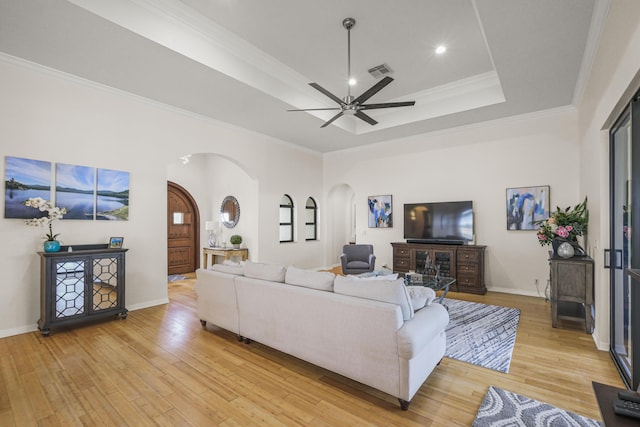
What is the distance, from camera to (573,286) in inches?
142

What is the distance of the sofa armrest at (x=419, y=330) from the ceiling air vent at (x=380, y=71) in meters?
3.46

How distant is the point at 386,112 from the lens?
6086 mm

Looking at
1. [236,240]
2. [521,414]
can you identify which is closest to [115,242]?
[236,240]

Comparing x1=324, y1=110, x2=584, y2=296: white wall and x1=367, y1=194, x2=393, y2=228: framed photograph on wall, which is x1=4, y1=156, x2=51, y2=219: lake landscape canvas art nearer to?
x1=367, y1=194, x2=393, y2=228: framed photograph on wall

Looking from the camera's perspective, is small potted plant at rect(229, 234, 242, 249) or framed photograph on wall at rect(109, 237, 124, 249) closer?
framed photograph on wall at rect(109, 237, 124, 249)

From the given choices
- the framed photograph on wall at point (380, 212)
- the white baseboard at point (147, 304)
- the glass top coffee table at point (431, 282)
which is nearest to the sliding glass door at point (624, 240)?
the glass top coffee table at point (431, 282)

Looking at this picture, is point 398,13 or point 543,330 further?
point 543,330

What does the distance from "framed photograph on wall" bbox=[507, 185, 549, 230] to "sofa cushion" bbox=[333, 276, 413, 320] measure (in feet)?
13.5

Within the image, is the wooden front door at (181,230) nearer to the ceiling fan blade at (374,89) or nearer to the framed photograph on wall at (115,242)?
the framed photograph on wall at (115,242)

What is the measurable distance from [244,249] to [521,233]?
18.6 feet

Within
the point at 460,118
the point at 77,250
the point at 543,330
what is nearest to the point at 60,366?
the point at 77,250

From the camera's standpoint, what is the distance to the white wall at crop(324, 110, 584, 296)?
5.07m

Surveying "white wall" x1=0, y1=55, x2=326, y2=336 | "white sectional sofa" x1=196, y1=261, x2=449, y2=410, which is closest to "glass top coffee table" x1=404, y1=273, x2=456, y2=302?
"white sectional sofa" x1=196, y1=261, x2=449, y2=410

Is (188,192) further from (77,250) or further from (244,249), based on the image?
(77,250)
